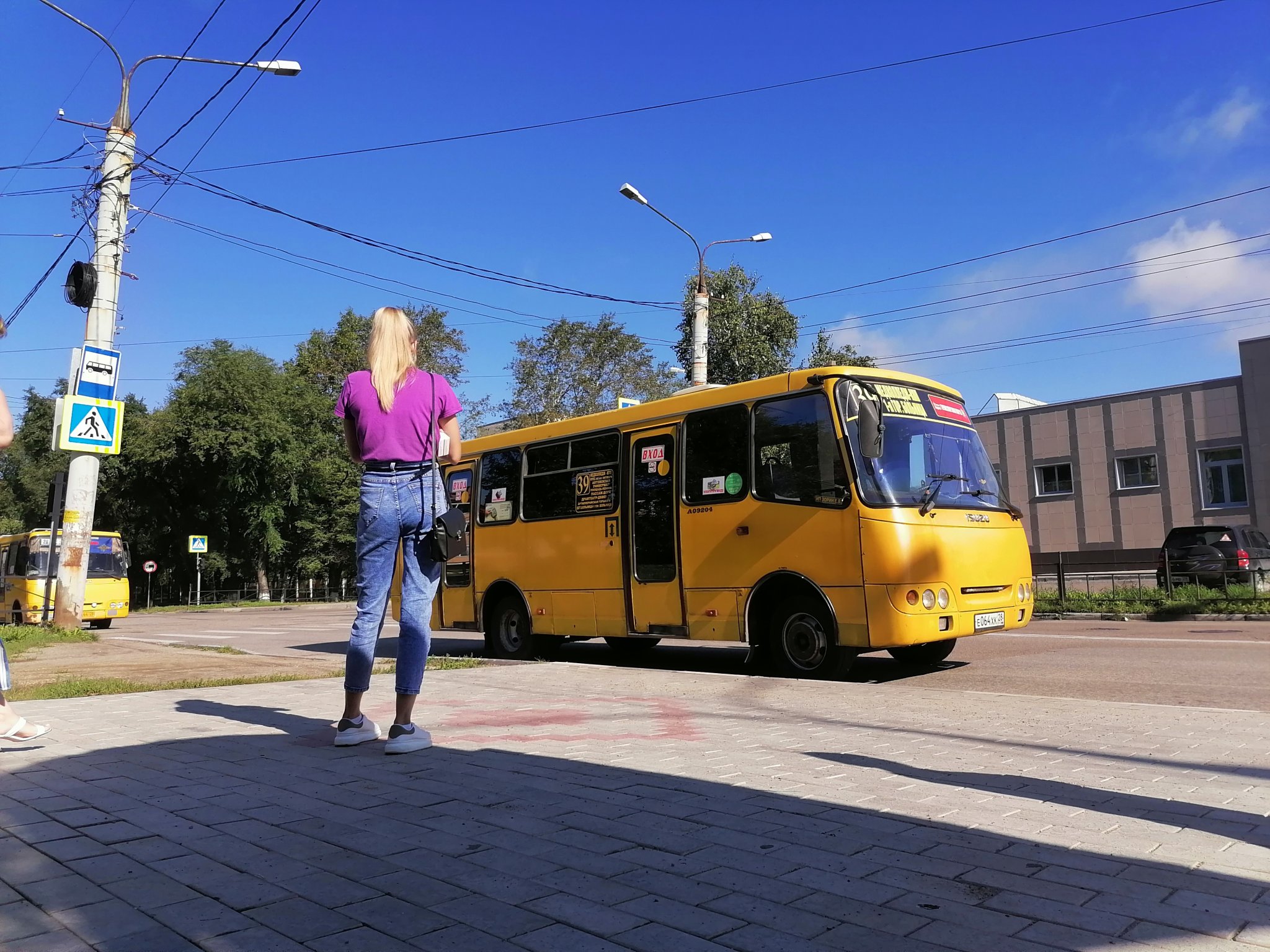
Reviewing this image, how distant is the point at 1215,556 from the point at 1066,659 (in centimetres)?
1295

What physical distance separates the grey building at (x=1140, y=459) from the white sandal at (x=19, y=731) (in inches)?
1289

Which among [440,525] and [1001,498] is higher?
[1001,498]

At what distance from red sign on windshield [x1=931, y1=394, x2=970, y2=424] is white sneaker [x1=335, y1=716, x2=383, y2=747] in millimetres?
6458

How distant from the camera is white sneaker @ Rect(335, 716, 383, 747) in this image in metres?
4.75

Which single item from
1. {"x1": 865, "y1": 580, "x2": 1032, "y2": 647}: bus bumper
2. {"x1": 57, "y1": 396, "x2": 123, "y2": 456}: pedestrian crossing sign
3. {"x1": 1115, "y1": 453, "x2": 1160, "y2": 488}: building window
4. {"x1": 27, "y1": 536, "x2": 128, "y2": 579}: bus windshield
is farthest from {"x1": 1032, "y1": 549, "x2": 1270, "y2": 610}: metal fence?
{"x1": 27, "y1": 536, "x2": 128, "y2": 579}: bus windshield

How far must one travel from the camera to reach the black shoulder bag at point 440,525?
4.61 m

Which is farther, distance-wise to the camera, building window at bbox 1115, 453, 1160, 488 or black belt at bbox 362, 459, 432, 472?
building window at bbox 1115, 453, 1160, 488

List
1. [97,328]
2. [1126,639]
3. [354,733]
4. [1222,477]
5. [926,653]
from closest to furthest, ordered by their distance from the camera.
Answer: [354,733] < [926,653] < [1126,639] < [97,328] < [1222,477]

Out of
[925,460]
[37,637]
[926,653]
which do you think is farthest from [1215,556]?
[37,637]

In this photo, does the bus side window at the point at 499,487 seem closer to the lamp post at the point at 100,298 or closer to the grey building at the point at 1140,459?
the lamp post at the point at 100,298

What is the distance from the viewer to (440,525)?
4.64 meters

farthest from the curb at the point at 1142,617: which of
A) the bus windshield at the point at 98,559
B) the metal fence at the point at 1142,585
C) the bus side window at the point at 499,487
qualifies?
the bus windshield at the point at 98,559

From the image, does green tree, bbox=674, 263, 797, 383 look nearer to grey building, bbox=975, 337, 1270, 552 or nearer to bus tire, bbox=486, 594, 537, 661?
grey building, bbox=975, 337, 1270, 552

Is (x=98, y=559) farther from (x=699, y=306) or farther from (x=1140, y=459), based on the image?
(x=1140, y=459)
